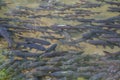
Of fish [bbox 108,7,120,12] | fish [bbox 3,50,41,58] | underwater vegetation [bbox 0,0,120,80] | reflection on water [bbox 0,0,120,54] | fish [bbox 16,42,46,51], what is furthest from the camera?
fish [bbox 108,7,120,12]

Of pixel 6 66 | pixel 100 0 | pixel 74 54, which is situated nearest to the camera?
pixel 6 66

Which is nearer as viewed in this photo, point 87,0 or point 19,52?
point 19,52

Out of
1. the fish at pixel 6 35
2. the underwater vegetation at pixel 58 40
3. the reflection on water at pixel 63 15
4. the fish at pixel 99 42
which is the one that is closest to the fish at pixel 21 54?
the underwater vegetation at pixel 58 40

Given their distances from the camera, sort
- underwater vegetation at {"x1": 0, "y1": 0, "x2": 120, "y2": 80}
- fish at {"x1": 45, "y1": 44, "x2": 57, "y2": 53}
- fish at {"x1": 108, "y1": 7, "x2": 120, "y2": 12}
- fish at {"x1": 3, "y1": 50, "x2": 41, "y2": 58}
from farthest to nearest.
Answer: fish at {"x1": 108, "y1": 7, "x2": 120, "y2": 12} → fish at {"x1": 45, "y1": 44, "x2": 57, "y2": 53} → fish at {"x1": 3, "y1": 50, "x2": 41, "y2": 58} → underwater vegetation at {"x1": 0, "y1": 0, "x2": 120, "y2": 80}

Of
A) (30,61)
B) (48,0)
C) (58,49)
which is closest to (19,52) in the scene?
(30,61)

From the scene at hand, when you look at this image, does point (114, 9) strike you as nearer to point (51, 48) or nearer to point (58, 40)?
point (58, 40)

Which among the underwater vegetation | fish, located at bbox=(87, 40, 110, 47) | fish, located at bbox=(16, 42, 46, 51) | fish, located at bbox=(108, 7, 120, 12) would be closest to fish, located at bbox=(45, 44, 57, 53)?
the underwater vegetation

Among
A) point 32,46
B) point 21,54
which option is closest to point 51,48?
point 32,46

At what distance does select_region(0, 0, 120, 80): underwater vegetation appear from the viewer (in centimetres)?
643

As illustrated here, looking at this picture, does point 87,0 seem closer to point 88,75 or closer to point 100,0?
point 100,0

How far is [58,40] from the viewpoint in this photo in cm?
805

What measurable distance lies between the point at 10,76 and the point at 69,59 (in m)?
1.42

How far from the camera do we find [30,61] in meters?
6.84

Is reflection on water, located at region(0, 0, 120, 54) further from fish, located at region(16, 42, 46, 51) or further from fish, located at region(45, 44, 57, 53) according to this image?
fish, located at region(16, 42, 46, 51)
